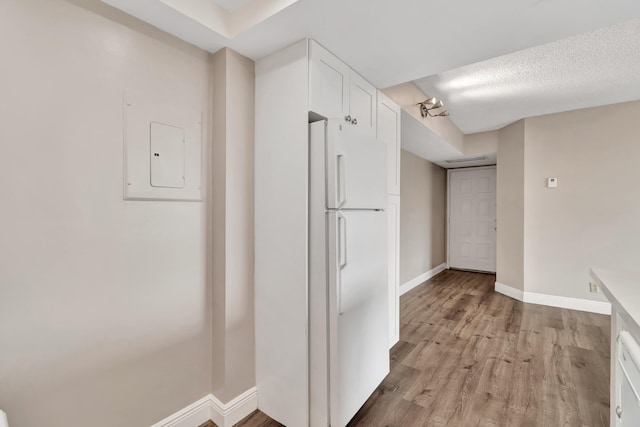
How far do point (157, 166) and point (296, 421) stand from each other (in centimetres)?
163

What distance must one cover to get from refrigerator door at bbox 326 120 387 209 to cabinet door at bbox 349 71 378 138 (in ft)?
0.55

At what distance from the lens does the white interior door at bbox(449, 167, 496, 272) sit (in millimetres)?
5660

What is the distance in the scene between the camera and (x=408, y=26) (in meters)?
1.52

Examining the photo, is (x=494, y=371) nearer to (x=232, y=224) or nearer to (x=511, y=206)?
(x=232, y=224)

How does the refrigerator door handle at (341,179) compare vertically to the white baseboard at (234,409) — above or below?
above

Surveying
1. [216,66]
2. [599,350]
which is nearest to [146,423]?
[216,66]

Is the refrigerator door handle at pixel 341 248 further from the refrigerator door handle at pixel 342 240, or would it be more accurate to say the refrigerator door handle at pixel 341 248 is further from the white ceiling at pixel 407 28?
the white ceiling at pixel 407 28

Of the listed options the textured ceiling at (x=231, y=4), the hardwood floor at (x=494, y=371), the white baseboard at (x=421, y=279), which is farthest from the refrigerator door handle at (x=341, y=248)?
the white baseboard at (x=421, y=279)

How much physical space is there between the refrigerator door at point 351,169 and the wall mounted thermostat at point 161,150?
2.65 ft

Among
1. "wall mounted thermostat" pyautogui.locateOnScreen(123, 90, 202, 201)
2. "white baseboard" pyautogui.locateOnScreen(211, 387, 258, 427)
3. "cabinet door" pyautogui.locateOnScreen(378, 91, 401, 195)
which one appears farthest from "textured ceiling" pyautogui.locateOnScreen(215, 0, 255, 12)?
"white baseboard" pyautogui.locateOnScreen(211, 387, 258, 427)

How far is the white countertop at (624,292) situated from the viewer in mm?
951

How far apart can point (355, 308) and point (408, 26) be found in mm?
1571

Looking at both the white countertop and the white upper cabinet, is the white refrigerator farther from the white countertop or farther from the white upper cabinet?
the white countertop

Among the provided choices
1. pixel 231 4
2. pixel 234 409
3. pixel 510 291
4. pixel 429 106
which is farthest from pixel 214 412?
pixel 510 291
